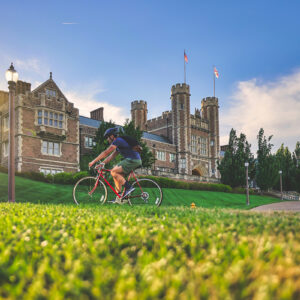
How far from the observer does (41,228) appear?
3.55 m

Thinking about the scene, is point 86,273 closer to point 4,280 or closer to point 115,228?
point 4,280

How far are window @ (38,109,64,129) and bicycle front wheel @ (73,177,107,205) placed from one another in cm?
2333

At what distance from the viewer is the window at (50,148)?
29828 millimetres

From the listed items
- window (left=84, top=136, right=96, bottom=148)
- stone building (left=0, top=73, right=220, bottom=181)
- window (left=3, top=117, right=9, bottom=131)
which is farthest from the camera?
window (left=84, top=136, right=96, bottom=148)

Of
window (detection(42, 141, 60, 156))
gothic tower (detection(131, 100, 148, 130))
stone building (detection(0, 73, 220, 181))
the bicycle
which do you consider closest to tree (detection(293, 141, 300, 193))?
stone building (detection(0, 73, 220, 181))

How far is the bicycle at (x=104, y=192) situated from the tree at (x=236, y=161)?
107 feet

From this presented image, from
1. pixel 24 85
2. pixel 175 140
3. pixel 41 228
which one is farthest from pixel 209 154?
pixel 41 228

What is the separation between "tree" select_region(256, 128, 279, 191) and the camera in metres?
39.3

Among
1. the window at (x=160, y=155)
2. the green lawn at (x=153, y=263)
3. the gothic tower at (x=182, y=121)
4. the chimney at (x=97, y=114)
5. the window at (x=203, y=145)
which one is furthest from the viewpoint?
the window at (x=203, y=145)

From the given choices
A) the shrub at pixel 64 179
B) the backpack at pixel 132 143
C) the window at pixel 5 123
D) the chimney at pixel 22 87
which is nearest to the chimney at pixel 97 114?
the chimney at pixel 22 87

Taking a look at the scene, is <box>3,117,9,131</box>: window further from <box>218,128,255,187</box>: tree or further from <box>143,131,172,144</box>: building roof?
<box>218,128,255,187</box>: tree

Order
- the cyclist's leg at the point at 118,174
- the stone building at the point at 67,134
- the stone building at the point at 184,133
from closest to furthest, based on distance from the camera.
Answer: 1. the cyclist's leg at the point at 118,174
2. the stone building at the point at 67,134
3. the stone building at the point at 184,133

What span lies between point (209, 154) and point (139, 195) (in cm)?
4627

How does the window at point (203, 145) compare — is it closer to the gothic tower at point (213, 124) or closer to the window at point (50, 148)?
the gothic tower at point (213, 124)
